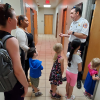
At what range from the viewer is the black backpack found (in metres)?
0.62

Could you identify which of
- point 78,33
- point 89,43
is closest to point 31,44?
point 78,33

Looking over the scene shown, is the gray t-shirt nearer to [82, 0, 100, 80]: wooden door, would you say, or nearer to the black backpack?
[82, 0, 100, 80]: wooden door

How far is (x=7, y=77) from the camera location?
0.67 metres

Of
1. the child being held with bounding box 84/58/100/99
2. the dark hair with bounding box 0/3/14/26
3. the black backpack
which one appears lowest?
the child being held with bounding box 84/58/100/99

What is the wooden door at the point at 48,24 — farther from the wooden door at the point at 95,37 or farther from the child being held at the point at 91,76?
the child being held at the point at 91,76

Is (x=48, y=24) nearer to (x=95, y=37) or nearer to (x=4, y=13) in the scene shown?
(x=95, y=37)

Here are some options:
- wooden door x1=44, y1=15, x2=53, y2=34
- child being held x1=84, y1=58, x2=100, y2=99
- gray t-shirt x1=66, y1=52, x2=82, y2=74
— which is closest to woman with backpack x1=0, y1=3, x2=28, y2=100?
gray t-shirt x1=66, y1=52, x2=82, y2=74

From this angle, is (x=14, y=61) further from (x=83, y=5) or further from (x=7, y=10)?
(x=83, y=5)

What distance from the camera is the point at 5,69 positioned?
64 centimetres

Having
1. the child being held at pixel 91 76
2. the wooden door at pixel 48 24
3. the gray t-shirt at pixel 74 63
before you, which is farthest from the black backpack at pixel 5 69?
the wooden door at pixel 48 24

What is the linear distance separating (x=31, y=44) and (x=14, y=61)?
0.98m

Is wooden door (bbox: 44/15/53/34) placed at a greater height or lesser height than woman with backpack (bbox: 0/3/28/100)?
greater

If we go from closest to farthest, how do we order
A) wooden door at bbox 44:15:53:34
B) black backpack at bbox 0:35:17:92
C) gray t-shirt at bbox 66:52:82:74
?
black backpack at bbox 0:35:17:92
gray t-shirt at bbox 66:52:82:74
wooden door at bbox 44:15:53:34

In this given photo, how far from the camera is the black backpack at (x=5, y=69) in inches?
24.4
